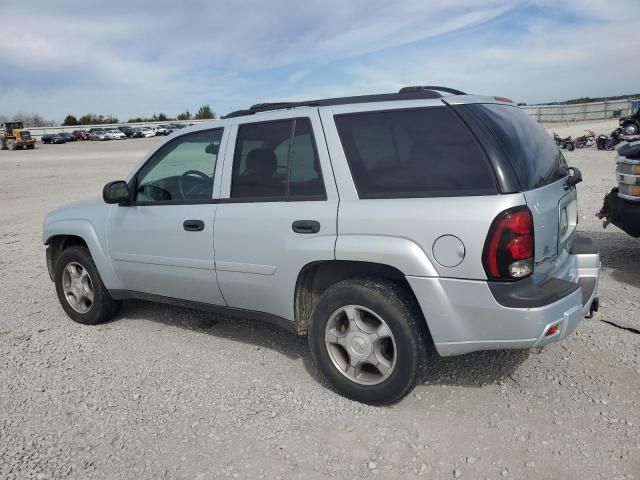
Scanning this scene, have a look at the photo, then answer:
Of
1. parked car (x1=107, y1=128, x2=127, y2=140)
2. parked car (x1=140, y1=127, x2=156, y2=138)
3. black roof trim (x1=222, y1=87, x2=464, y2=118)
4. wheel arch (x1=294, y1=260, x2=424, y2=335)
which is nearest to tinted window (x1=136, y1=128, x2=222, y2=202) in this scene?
black roof trim (x1=222, y1=87, x2=464, y2=118)

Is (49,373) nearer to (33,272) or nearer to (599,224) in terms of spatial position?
(33,272)

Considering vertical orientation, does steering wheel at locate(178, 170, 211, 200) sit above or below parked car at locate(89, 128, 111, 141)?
above

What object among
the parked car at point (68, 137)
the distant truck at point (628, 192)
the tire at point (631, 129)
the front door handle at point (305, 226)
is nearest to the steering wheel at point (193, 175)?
the front door handle at point (305, 226)

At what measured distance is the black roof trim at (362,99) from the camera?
3.31m

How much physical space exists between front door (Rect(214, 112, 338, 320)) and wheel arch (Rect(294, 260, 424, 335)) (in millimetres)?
53

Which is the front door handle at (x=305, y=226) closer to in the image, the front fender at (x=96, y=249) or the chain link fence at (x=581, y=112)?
the front fender at (x=96, y=249)

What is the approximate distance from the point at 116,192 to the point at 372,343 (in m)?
2.39

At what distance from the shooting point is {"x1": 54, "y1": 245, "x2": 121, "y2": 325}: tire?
4805mm

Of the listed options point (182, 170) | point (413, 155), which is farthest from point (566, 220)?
point (182, 170)

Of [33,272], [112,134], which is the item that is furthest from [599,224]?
[112,134]

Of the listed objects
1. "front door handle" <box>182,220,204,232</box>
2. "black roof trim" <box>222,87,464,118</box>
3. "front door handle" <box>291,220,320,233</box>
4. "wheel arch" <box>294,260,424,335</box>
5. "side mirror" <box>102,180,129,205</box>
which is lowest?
"wheel arch" <box>294,260,424,335</box>

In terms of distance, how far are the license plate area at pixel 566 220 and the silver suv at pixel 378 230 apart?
0.01 m

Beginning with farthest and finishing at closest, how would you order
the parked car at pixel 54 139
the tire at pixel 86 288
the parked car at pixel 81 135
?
1. the parked car at pixel 81 135
2. the parked car at pixel 54 139
3. the tire at pixel 86 288

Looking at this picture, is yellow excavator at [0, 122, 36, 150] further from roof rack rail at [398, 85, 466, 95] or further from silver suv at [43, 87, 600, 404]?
roof rack rail at [398, 85, 466, 95]
